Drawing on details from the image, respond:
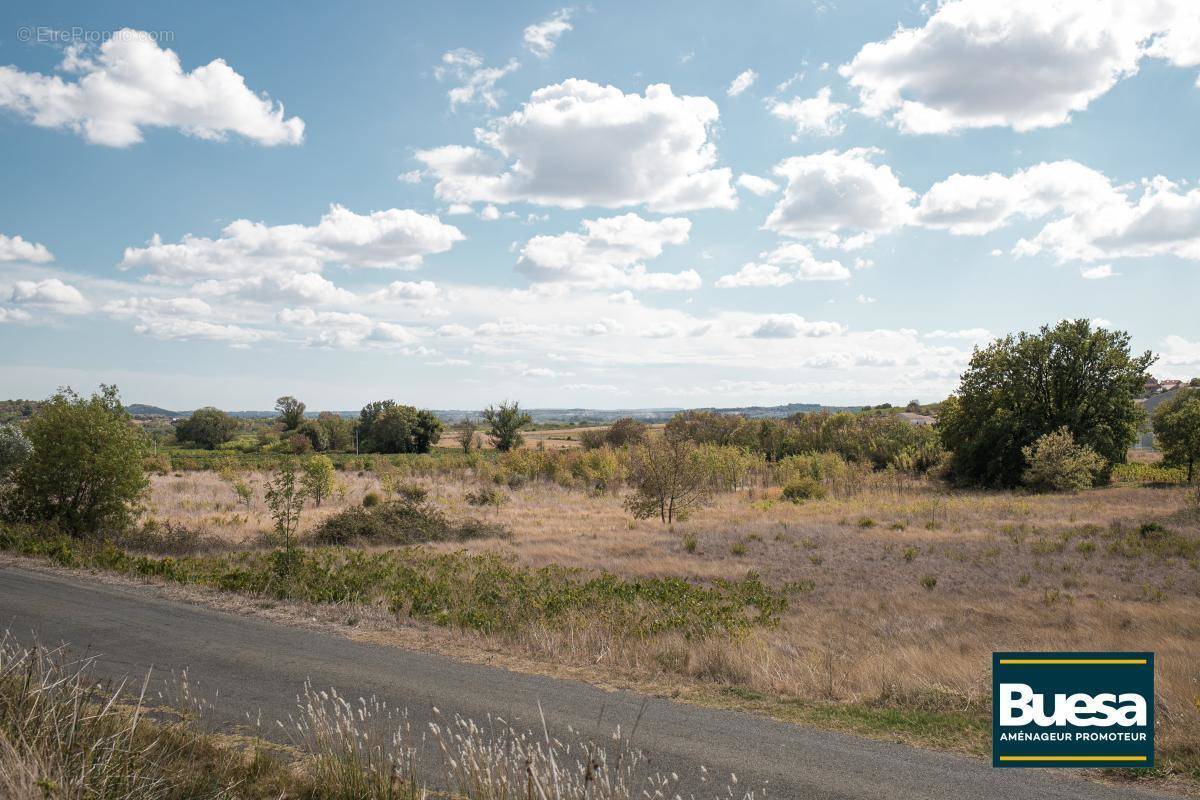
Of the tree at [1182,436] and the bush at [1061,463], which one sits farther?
the tree at [1182,436]

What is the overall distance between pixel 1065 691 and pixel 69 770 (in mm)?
7520

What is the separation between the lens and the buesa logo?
19.3 ft

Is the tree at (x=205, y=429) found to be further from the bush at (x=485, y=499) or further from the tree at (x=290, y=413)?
the bush at (x=485, y=499)

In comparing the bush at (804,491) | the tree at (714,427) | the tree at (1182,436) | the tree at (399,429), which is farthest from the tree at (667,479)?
the tree at (399,429)

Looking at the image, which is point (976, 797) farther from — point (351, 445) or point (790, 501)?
point (351, 445)

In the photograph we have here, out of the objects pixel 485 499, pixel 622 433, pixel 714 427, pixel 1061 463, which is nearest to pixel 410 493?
pixel 485 499

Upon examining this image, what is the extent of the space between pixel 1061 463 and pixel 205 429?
3627 inches

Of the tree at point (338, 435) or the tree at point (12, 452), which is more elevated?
the tree at point (12, 452)

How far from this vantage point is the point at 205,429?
8744 cm

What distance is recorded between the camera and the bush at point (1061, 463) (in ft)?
132

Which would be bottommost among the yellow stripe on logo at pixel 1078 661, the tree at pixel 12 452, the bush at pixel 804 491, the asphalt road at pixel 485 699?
the bush at pixel 804 491

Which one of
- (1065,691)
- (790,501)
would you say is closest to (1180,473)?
(790,501)

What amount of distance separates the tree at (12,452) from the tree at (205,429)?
7256 cm

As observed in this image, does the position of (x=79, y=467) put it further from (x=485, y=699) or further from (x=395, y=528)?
(x=485, y=699)
